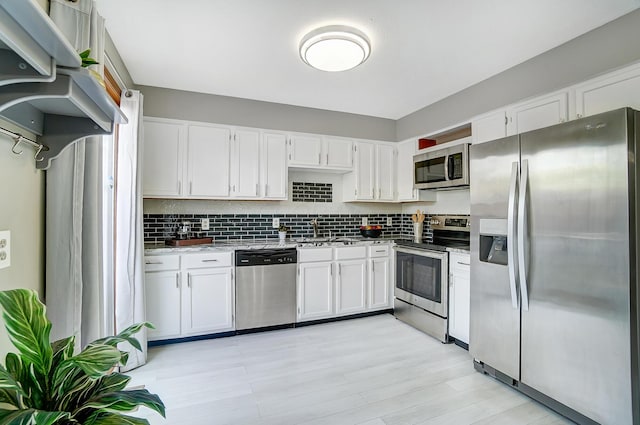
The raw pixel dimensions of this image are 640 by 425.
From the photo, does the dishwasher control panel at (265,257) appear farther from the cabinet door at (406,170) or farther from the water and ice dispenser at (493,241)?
the water and ice dispenser at (493,241)

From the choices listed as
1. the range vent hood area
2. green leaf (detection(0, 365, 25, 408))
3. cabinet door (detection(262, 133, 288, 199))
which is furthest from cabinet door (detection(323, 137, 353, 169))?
green leaf (detection(0, 365, 25, 408))

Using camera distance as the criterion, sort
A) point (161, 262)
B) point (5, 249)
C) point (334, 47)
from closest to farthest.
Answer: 1. point (5, 249)
2. point (334, 47)
3. point (161, 262)

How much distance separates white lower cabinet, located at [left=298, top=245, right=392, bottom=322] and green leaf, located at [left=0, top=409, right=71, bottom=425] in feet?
9.36

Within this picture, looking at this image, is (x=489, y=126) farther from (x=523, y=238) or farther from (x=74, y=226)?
(x=74, y=226)

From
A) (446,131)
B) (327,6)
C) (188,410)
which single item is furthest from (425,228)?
(188,410)

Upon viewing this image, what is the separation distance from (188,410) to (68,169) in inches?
63.8

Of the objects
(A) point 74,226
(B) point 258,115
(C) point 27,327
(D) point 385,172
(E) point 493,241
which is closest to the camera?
(C) point 27,327

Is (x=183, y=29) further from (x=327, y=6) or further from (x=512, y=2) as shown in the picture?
(x=512, y=2)

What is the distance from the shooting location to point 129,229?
8.54ft

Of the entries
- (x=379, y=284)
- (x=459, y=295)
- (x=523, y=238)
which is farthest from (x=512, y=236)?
(x=379, y=284)

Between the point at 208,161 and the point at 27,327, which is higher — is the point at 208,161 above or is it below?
above

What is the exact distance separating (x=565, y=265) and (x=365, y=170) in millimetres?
2512

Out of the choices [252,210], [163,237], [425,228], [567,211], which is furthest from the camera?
[425,228]

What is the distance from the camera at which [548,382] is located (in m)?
1.99
